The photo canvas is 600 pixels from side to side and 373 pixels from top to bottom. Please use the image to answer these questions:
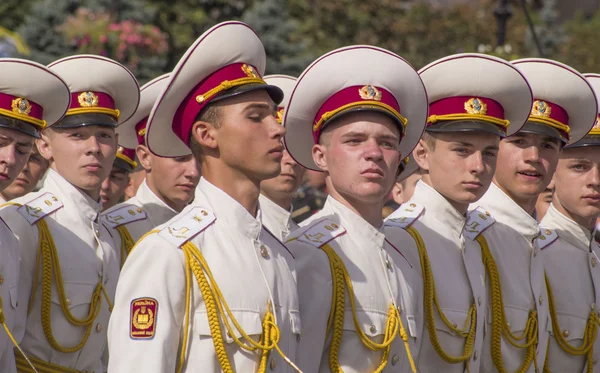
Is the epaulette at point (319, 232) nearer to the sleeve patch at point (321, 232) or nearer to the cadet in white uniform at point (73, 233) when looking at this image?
the sleeve patch at point (321, 232)

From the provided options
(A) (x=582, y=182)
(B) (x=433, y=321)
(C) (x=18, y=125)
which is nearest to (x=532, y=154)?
(A) (x=582, y=182)

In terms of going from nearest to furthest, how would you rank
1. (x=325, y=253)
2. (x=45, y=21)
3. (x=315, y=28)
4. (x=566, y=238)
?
1. (x=325, y=253)
2. (x=566, y=238)
3. (x=45, y=21)
4. (x=315, y=28)

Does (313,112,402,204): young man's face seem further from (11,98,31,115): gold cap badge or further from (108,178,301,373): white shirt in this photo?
(11,98,31,115): gold cap badge

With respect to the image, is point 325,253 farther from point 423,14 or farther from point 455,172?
point 423,14

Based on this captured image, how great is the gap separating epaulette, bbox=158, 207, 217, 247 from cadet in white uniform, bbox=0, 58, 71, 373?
3.94ft

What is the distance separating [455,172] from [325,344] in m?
1.31

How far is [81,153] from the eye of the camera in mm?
6402

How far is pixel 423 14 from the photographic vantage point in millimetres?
28578

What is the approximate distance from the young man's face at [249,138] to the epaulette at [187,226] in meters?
0.23

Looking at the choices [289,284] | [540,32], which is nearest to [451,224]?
[289,284]

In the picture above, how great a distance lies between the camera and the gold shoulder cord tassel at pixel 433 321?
207 inches

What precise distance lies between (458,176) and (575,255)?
1.51 meters

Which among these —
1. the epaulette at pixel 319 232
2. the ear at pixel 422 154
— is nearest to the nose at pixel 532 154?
the ear at pixel 422 154

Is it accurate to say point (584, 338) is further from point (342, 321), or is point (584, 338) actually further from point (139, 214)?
point (139, 214)
